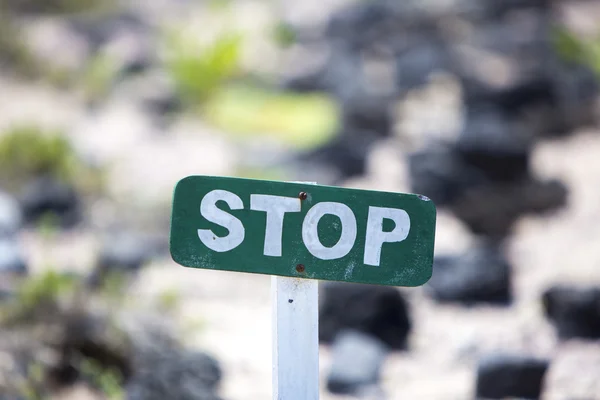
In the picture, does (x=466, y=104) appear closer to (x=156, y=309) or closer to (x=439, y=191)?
(x=439, y=191)

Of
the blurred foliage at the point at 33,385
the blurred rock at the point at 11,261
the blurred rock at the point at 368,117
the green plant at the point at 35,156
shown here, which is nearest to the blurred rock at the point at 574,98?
the blurred rock at the point at 368,117

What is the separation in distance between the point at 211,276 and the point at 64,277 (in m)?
1.41

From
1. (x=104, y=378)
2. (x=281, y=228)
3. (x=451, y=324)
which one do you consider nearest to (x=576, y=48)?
(x=451, y=324)

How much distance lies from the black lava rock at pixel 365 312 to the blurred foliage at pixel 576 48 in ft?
19.1

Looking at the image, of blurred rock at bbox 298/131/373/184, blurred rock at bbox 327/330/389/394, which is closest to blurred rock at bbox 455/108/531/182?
blurred rock at bbox 298/131/373/184

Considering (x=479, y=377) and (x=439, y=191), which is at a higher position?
(x=439, y=191)

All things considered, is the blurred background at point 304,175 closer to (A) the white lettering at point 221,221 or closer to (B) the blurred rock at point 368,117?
(B) the blurred rock at point 368,117

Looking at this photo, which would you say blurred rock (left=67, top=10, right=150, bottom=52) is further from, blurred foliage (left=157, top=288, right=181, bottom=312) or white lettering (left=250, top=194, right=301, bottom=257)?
white lettering (left=250, top=194, right=301, bottom=257)

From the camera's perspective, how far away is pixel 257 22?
39.9 ft

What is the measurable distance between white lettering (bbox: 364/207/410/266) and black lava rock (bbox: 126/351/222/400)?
1.37m

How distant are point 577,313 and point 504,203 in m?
2.46

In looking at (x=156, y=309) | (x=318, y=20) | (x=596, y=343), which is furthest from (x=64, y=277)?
(x=318, y=20)

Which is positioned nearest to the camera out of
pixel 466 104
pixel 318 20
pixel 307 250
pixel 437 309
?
pixel 307 250

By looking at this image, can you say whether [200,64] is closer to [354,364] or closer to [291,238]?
[354,364]
